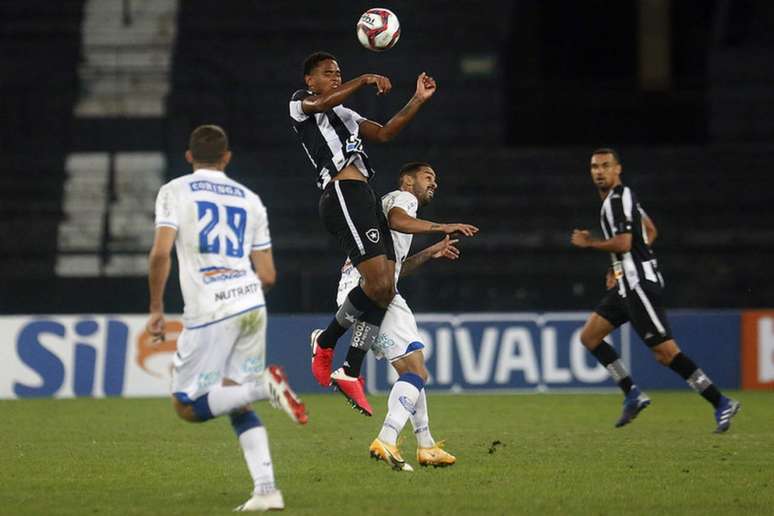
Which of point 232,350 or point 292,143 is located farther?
point 292,143

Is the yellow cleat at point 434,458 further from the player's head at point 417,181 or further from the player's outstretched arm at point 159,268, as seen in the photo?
the player's outstretched arm at point 159,268

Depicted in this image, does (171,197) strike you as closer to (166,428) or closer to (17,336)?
(166,428)

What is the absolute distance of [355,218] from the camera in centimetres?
819

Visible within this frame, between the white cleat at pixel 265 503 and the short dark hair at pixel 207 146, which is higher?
the short dark hair at pixel 207 146

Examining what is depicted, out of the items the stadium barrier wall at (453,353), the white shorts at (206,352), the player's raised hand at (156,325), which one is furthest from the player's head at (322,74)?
the stadium barrier wall at (453,353)

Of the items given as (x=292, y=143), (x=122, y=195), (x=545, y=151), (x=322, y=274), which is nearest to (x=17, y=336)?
(x=322, y=274)

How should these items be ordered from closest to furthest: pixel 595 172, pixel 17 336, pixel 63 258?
1. pixel 595 172
2. pixel 17 336
3. pixel 63 258

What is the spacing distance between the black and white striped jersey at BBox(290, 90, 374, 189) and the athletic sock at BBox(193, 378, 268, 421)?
7.79 ft

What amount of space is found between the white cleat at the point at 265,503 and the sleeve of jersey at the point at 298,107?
9.22ft

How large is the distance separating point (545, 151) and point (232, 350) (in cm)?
1506

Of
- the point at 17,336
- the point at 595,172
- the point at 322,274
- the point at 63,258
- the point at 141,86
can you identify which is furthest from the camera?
the point at 141,86

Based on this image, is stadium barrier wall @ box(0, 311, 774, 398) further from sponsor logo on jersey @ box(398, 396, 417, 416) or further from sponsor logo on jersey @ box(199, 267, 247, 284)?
sponsor logo on jersey @ box(199, 267, 247, 284)

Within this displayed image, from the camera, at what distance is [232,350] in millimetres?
6355

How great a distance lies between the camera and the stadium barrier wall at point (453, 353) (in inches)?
604
